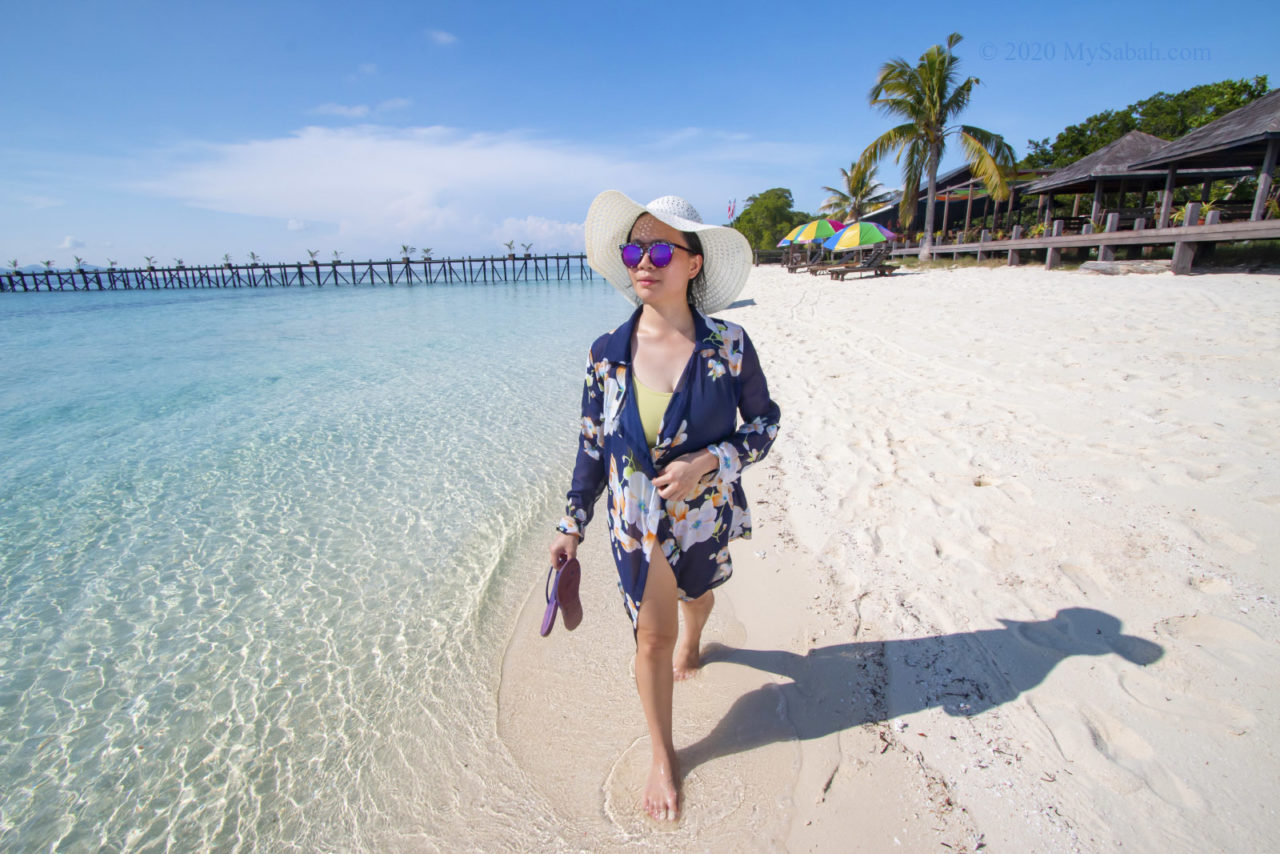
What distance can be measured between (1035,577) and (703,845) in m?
2.00

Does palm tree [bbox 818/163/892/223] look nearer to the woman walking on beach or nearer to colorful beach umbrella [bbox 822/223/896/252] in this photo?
colorful beach umbrella [bbox 822/223/896/252]

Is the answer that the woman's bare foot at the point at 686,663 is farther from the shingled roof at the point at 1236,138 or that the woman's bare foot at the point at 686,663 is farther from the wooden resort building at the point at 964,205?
the wooden resort building at the point at 964,205

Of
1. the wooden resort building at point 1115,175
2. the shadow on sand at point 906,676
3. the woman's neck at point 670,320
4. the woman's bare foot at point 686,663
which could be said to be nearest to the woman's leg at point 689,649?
the woman's bare foot at point 686,663

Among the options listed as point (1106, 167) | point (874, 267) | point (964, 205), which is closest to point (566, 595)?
point (874, 267)

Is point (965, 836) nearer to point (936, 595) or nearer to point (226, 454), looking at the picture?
point (936, 595)

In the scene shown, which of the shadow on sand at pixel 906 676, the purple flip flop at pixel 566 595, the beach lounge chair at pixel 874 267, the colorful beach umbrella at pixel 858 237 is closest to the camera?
the purple flip flop at pixel 566 595

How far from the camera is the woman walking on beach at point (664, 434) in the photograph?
5.51 ft

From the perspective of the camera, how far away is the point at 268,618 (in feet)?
11.8

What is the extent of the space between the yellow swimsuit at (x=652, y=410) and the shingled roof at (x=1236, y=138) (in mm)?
15172

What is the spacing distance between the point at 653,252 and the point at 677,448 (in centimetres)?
58

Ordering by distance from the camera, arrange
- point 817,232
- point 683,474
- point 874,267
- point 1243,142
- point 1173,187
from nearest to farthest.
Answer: point 683,474 → point 1243,142 → point 1173,187 → point 874,267 → point 817,232

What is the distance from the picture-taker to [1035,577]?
2744 mm

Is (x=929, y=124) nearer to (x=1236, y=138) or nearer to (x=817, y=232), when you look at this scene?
(x=817, y=232)

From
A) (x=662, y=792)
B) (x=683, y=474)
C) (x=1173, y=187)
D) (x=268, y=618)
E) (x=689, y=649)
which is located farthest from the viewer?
(x=1173, y=187)
